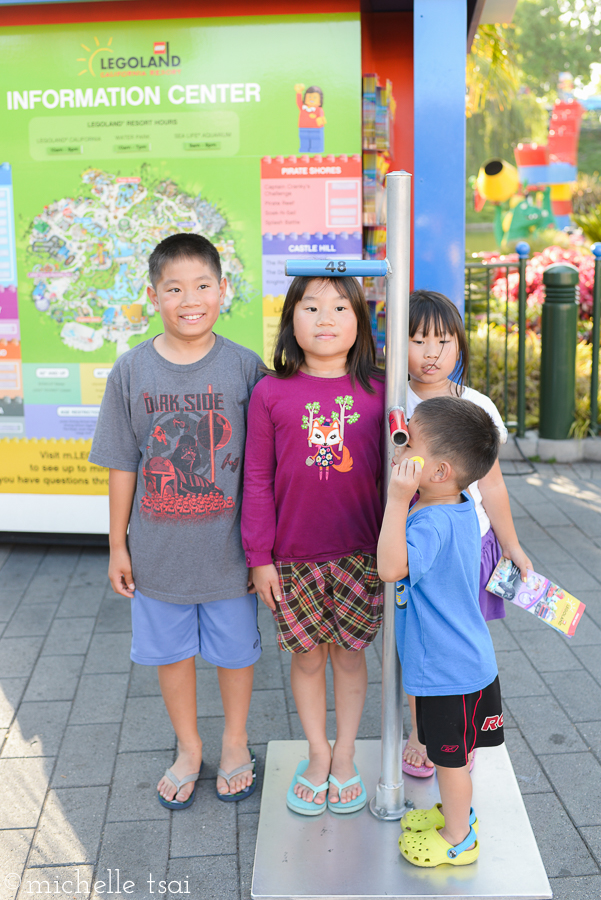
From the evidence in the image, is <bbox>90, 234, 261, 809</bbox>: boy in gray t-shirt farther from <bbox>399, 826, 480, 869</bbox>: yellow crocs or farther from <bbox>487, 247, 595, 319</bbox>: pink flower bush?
<bbox>487, 247, 595, 319</bbox>: pink flower bush

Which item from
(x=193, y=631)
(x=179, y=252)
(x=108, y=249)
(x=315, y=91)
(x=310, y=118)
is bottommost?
(x=193, y=631)

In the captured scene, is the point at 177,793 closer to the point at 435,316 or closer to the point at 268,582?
the point at 268,582

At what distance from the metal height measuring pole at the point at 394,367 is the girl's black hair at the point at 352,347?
0.52ft

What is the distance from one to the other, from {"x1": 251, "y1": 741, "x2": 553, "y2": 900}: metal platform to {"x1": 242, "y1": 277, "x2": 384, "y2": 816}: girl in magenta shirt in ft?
0.25

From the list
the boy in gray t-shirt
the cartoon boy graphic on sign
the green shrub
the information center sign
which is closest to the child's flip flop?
the boy in gray t-shirt

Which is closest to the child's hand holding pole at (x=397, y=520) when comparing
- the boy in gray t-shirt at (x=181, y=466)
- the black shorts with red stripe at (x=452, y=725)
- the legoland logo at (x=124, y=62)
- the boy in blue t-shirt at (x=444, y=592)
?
the boy in blue t-shirt at (x=444, y=592)

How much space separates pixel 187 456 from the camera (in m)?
2.34

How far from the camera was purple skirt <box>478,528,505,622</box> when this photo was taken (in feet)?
7.72

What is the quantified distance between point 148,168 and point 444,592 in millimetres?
2580

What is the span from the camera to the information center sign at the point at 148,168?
361cm

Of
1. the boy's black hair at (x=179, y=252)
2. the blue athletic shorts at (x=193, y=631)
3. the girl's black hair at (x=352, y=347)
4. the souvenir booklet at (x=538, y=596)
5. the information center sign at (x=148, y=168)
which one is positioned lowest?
the blue athletic shorts at (x=193, y=631)

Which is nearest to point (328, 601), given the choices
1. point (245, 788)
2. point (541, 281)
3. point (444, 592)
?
point (444, 592)

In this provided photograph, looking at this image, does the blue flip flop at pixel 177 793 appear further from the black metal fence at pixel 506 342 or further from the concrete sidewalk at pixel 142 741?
the black metal fence at pixel 506 342

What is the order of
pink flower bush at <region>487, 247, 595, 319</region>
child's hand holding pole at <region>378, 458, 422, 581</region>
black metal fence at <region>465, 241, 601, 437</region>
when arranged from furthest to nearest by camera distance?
pink flower bush at <region>487, 247, 595, 319</region>, black metal fence at <region>465, 241, 601, 437</region>, child's hand holding pole at <region>378, 458, 422, 581</region>
